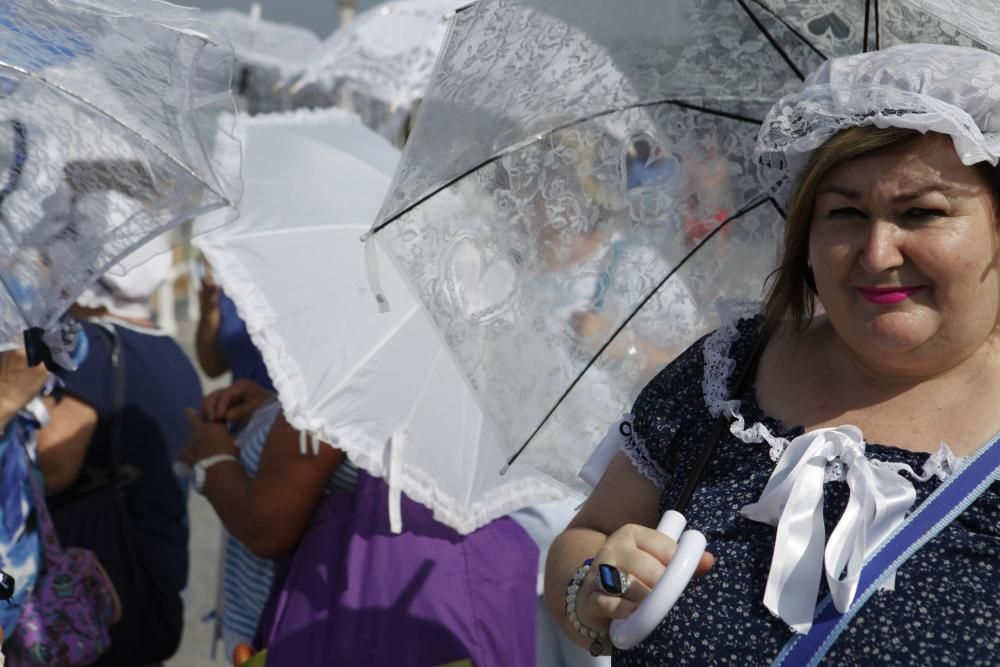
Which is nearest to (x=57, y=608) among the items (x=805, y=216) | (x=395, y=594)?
(x=395, y=594)

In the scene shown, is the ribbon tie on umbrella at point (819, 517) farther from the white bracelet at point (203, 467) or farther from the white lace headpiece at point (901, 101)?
the white bracelet at point (203, 467)

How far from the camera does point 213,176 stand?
7.80 feet

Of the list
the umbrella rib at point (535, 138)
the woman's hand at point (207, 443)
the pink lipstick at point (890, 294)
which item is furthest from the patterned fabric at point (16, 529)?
the pink lipstick at point (890, 294)

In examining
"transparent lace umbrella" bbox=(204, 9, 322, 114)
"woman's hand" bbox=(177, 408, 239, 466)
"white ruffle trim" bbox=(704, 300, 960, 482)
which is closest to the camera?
"white ruffle trim" bbox=(704, 300, 960, 482)

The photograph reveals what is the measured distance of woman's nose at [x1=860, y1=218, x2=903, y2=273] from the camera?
1669 millimetres

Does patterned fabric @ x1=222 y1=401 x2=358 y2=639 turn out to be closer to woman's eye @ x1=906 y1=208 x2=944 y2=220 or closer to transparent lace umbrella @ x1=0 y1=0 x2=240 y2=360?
transparent lace umbrella @ x1=0 y1=0 x2=240 y2=360

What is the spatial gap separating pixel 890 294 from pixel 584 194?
2.32 ft

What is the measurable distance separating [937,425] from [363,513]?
139cm

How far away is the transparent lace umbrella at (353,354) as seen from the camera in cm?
261

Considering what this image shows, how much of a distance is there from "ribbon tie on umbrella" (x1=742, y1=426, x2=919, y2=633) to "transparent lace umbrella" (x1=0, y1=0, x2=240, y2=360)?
48.3 inches

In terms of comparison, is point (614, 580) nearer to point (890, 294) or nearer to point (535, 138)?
point (890, 294)

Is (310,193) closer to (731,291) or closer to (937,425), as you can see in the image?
(731,291)

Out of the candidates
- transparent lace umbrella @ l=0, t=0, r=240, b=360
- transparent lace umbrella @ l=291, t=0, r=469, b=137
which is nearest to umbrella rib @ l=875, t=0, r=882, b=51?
transparent lace umbrella @ l=0, t=0, r=240, b=360

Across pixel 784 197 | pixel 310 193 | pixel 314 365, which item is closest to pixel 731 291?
pixel 784 197
